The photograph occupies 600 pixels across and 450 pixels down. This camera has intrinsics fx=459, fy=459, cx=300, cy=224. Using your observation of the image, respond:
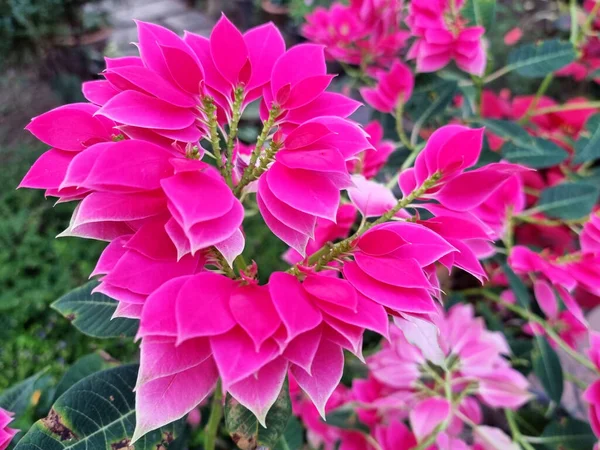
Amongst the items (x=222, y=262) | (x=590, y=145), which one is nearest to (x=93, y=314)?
(x=222, y=262)

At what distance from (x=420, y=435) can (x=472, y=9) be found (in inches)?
23.1

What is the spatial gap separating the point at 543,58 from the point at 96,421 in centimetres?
75

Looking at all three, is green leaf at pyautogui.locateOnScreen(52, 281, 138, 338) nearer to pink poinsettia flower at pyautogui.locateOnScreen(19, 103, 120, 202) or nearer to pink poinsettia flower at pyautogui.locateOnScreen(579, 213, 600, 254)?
pink poinsettia flower at pyautogui.locateOnScreen(19, 103, 120, 202)

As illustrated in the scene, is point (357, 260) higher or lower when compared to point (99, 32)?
higher

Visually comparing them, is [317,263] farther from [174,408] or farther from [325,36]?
[325,36]

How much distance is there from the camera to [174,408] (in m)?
0.27

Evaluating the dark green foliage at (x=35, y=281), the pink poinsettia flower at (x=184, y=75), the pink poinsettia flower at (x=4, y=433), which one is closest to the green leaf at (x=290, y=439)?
the pink poinsettia flower at (x=4, y=433)

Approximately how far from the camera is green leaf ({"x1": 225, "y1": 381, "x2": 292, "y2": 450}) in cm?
35

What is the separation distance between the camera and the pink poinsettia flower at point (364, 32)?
32.2 inches

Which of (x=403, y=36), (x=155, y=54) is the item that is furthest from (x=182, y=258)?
(x=403, y=36)

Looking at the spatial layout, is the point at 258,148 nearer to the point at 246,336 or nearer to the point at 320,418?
the point at 246,336

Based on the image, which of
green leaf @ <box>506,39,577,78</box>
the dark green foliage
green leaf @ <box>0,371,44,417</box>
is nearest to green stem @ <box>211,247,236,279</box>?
green leaf @ <box>0,371,44,417</box>

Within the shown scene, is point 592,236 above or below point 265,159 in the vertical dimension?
below

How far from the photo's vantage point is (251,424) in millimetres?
358
